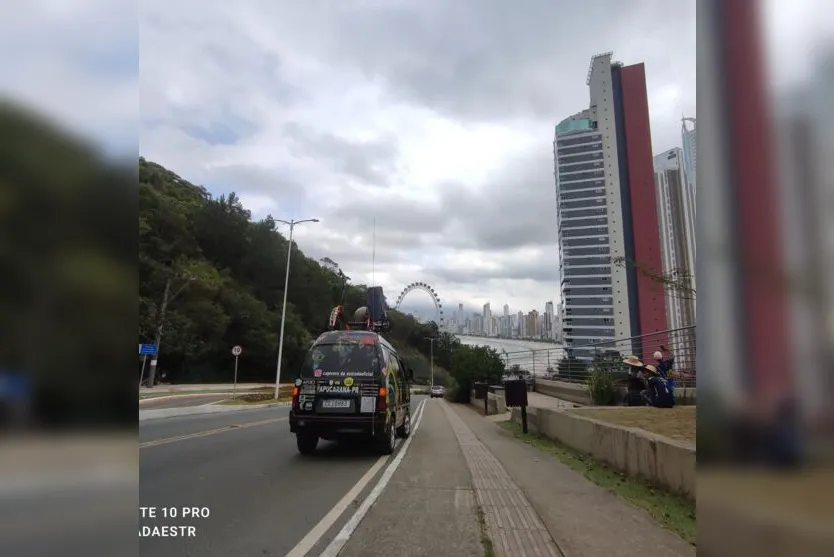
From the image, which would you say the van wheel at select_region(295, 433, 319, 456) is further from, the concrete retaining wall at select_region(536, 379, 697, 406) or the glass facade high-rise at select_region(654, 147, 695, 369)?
the concrete retaining wall at select_region(536, 379, 697, 406)

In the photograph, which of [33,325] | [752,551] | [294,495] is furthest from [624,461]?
[33,325]

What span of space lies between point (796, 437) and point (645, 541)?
3.63 meters

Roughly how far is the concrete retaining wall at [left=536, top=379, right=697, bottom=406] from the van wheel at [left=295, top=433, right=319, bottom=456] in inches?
236

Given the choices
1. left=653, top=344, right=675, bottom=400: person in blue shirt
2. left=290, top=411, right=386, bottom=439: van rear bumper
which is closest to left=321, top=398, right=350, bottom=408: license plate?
left=290, top=411, right=386, bottom=439: van rear bumper

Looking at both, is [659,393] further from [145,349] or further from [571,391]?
[571,391]

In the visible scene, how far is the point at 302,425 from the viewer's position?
7.76 m

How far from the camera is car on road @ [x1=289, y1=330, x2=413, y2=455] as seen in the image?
777cm

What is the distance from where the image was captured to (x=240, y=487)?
5.43 m

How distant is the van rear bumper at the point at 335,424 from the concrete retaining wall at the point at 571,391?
16.3ft

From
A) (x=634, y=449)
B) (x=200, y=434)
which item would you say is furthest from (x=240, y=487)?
(x=200, y=434)

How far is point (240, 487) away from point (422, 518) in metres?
2.21

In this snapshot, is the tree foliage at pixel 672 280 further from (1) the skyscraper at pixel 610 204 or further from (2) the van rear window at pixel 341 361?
(2) the van rear window at pixel 341 361

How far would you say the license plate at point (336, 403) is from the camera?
7820 mm

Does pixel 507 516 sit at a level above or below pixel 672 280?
below
